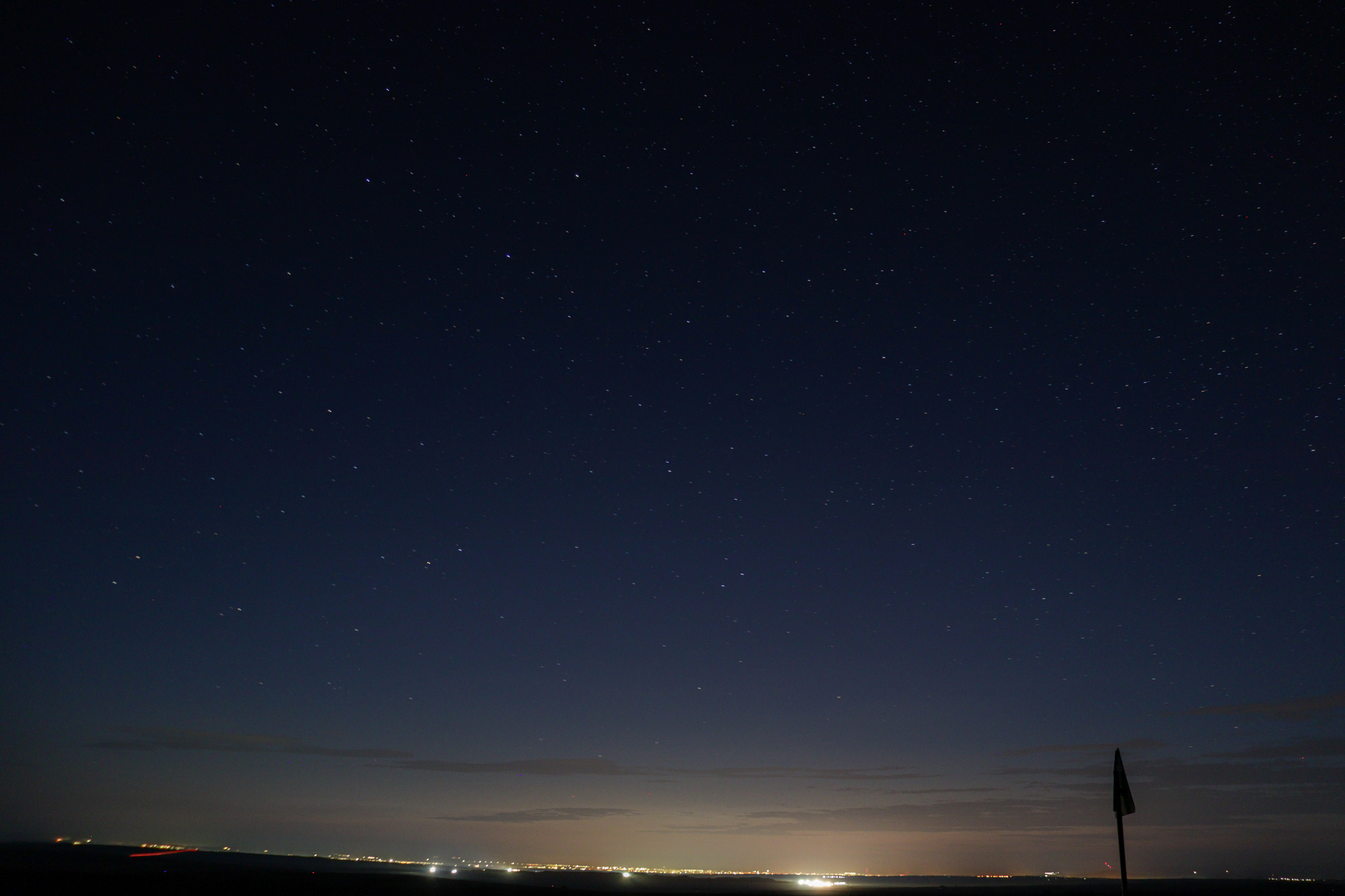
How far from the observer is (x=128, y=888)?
79.6 ft

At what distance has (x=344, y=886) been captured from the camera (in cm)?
3272

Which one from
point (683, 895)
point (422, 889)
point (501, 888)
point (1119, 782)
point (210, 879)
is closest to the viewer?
point (1119, 782)

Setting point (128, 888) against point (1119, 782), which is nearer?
point (1119, 782)

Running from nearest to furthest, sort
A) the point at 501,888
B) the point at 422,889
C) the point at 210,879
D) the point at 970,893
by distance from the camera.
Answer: the point at 210,879 → the point at 422,889 → the point at 501,888 → the point at 970,893

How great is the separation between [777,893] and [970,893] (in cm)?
1510

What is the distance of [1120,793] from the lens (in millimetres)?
11391

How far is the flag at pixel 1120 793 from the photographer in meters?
11.2

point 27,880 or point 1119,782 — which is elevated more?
point 1119,782

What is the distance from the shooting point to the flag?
36.8ft

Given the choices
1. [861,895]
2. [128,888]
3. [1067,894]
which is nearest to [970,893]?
[1067,894]

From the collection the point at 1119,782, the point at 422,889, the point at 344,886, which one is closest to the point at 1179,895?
the point at 422,889

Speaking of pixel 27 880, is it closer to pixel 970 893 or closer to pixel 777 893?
pixel 777 893

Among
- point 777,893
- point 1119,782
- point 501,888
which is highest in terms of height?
point 1119,782

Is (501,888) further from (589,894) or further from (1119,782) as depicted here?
(1119,782)
